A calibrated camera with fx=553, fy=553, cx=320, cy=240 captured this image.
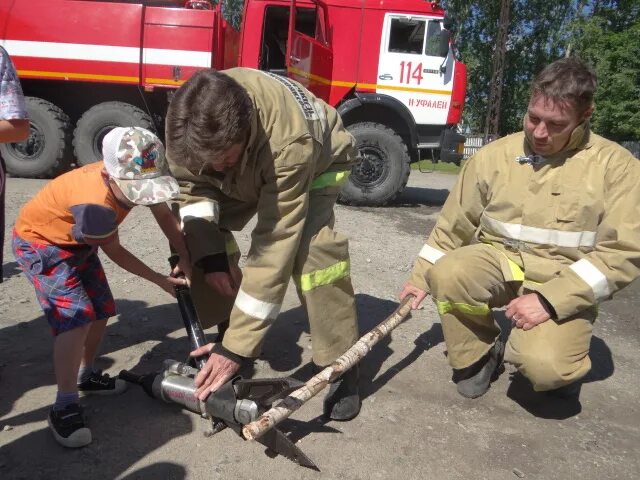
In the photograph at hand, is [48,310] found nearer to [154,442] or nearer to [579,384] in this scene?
[154,442]

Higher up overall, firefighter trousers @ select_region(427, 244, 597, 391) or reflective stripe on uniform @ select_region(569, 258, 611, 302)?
reflective stripe on uniform @ select_region(569, 258, 611, 302)

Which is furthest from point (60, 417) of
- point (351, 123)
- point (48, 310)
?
point (351, 123)

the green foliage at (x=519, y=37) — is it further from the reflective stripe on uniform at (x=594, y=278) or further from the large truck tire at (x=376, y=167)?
the reflective stripe on uniform at (x=594, y=278)

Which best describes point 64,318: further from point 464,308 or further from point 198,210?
point 464,308

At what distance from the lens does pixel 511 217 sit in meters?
2.67

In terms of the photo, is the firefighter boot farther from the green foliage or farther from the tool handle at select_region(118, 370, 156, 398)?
the green foliage

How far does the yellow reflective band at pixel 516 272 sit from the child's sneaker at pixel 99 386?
75.1 inches

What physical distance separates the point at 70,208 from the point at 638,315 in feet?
12.4

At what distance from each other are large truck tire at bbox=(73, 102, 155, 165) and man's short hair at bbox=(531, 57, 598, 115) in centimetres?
604

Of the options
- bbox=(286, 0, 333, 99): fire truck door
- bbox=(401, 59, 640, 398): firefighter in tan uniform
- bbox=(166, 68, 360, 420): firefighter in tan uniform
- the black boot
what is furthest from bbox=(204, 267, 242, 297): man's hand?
bbox=(286, 0, 333, 99): fire truck door

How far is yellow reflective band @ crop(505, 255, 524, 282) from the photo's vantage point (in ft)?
8.67

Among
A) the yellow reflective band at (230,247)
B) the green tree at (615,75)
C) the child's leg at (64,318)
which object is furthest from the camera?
the green tree at (615,75)

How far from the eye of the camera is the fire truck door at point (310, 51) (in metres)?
6.52

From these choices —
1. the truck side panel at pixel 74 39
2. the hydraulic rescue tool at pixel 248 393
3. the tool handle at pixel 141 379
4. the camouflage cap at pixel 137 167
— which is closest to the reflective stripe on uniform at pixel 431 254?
the hydraulic rescue tool at pixel 248 393
